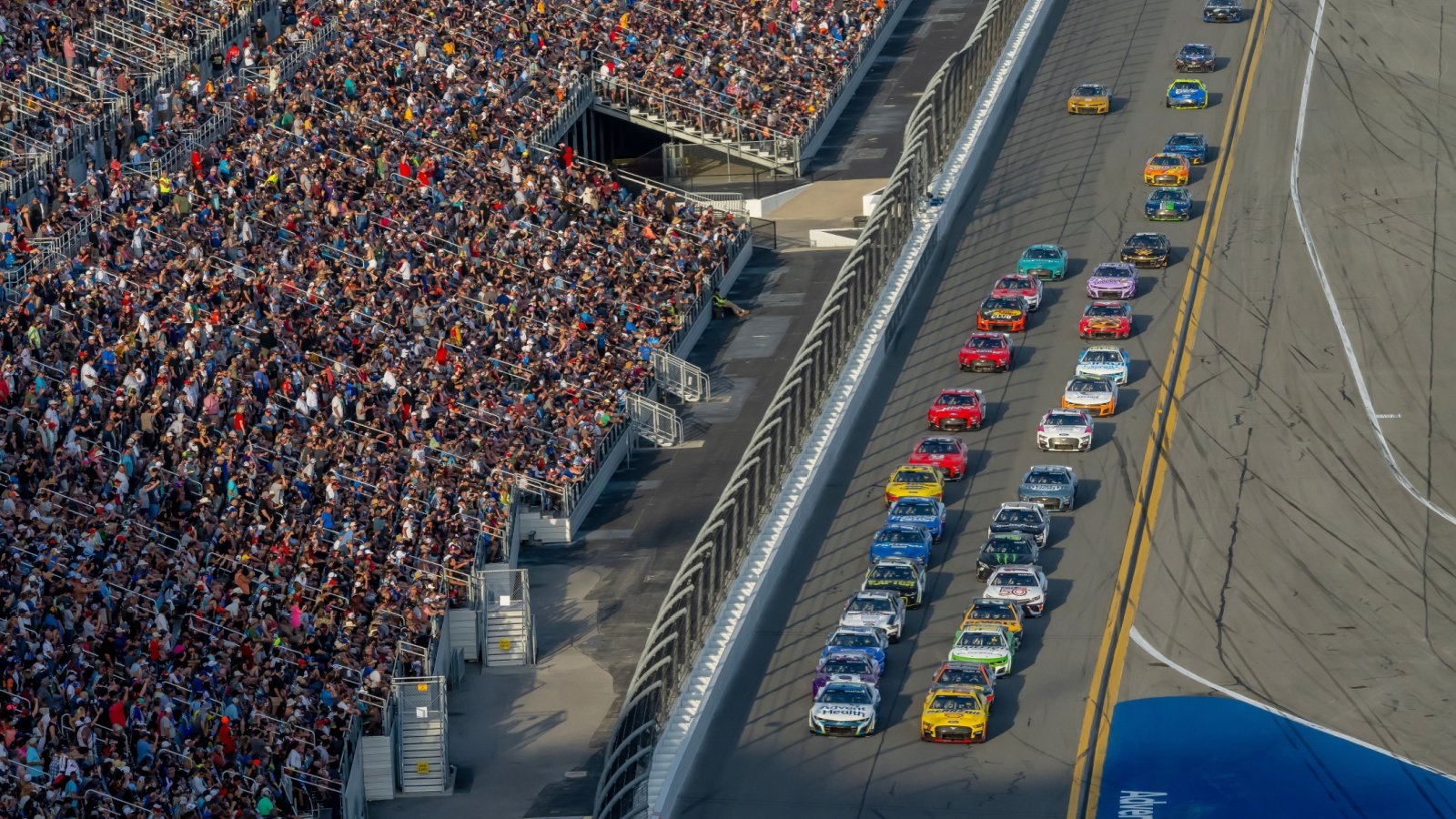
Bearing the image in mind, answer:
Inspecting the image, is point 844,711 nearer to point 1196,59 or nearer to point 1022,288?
point 1022,288

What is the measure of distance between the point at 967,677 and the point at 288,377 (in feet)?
62.6

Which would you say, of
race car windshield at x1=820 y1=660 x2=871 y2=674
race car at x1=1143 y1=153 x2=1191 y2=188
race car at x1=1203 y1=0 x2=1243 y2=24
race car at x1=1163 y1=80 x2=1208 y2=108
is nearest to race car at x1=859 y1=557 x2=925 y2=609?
race car windshield at x1=820 y1=660 x2=871 y2=674

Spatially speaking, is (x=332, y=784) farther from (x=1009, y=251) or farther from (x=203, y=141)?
(x=1009, y=251)

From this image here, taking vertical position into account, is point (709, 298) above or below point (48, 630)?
below

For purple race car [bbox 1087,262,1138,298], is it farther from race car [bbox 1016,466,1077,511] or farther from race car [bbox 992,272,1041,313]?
race car [bbox 1016,466,1077,511]

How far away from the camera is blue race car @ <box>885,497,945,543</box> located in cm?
5906

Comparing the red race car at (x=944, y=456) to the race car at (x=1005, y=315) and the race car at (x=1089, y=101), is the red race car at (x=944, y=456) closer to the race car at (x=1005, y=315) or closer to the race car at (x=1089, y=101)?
the race car at (x=1005, y=315)

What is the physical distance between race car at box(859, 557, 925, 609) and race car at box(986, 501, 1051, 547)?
2.45 metres

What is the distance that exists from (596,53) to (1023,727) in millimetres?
44569

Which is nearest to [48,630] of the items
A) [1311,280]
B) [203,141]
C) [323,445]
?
[323,445]

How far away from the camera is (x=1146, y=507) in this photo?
61125 millimetres

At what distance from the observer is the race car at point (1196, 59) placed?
92.4m

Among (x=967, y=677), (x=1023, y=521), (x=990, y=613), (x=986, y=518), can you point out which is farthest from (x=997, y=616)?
(x=986, y=518)

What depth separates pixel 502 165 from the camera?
260ft
